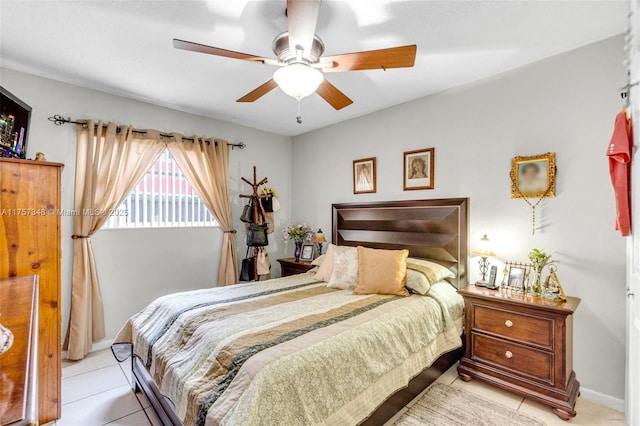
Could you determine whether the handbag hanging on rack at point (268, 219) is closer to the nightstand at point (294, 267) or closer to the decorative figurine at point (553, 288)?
the nightstand at point (294, 267)

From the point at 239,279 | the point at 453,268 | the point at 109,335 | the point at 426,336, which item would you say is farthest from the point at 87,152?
the point at 453,268

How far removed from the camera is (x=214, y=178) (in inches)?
148

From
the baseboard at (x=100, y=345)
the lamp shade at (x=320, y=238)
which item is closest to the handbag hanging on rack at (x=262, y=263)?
the lamp shade at (x=320, y=238)

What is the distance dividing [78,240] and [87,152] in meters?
0.88

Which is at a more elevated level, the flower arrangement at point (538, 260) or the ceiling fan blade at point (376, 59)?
the ceiling fan blade at point (376, 59)

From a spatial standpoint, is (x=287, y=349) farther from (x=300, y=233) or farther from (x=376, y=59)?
(x=300, y=233)

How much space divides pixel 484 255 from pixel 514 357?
807 millimetres

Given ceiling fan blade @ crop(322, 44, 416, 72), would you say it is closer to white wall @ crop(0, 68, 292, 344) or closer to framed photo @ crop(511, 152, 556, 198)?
framed photo @ crop(511, 152, 556, 198)

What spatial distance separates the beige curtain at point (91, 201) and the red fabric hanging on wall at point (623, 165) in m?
4.10

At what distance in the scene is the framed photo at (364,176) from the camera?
12.0 feet

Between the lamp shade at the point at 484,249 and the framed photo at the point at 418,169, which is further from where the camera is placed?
the framed photo at the point at 418,169

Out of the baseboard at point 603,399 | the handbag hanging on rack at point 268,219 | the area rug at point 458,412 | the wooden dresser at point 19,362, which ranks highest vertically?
the handbag hanging on rack at point 268,219

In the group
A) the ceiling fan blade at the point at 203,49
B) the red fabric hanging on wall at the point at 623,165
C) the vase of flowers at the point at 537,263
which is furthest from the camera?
the vase of flowers at the point at 537,263

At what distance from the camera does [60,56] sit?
2.39 meters
